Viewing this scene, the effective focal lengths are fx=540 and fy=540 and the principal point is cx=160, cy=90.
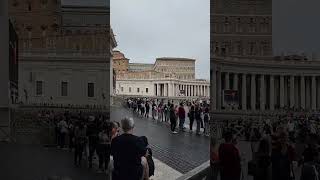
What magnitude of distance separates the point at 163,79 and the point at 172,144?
2.09ft

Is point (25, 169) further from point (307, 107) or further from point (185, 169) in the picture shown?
point (307, 107)

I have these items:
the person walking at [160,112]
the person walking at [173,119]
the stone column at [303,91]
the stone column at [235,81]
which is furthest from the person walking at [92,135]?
the stone column at [303,91]

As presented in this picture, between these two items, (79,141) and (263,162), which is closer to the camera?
(79,141)

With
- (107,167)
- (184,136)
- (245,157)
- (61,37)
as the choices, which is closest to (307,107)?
(245,157)

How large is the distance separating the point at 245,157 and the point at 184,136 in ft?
3.13

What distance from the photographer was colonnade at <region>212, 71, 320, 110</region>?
4961 mm

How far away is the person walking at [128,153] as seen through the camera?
4.57m

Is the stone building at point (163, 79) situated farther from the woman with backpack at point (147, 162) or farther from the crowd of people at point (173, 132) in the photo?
the woman with backpack at point (147, 162)

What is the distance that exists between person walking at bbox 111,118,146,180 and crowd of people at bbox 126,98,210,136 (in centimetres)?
43

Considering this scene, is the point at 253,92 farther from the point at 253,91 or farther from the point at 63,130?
the point at 63,130

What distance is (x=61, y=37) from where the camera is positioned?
4926 millimetres

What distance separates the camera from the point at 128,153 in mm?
4590

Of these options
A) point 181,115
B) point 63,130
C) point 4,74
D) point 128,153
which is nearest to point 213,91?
point 181,115

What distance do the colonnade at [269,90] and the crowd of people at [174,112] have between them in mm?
184
